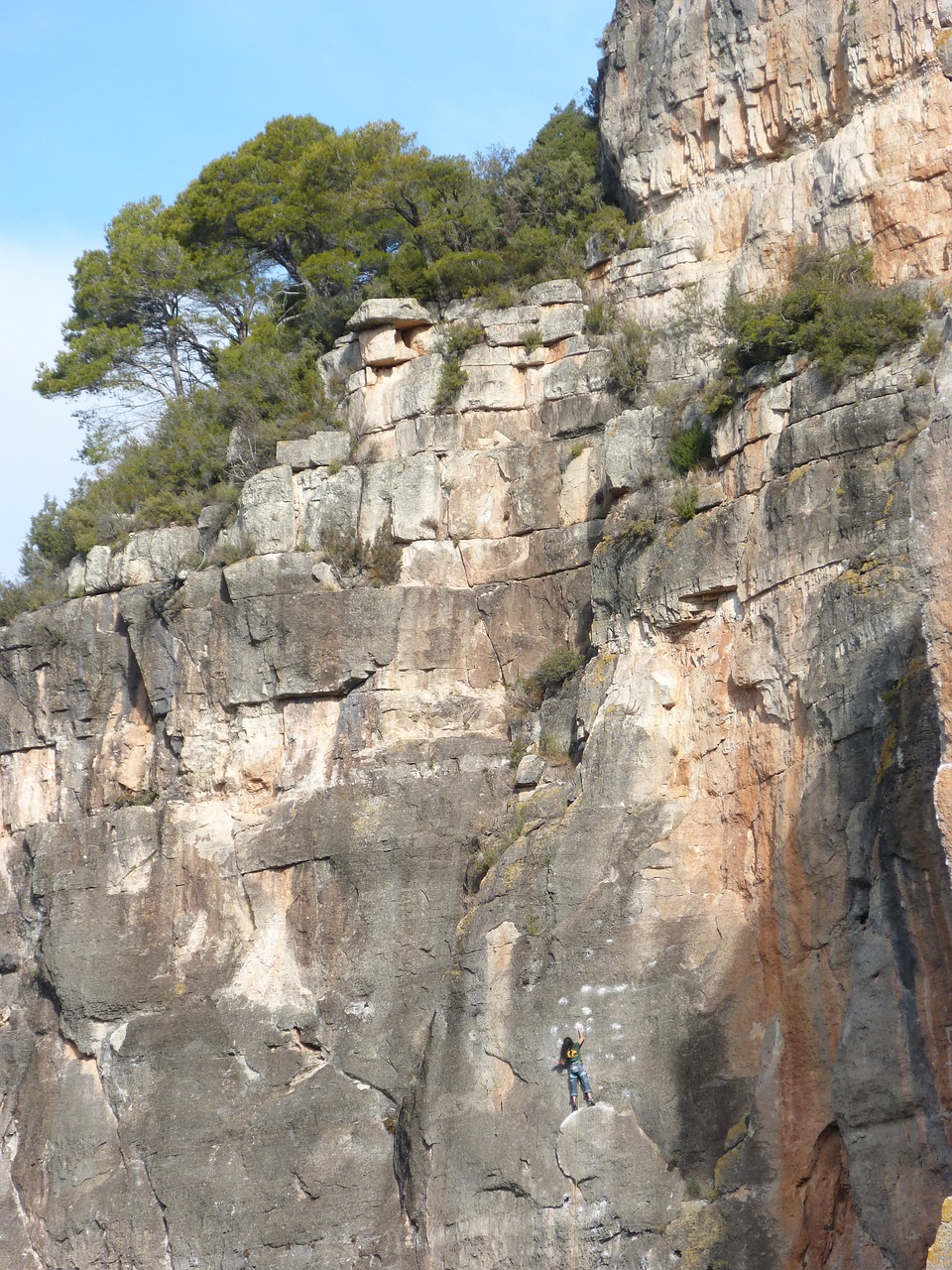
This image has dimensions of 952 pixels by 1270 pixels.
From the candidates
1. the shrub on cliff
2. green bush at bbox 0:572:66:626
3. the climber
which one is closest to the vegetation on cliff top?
green bush at bbox 0:572:66:626

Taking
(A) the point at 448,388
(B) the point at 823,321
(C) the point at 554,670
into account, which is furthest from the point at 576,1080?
(A) the point at 448,388

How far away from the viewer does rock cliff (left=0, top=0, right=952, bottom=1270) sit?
1880 centimetres

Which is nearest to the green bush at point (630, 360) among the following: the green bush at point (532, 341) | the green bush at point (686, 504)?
the green bush at point (532, 341)

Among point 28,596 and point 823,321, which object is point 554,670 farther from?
point 28,596

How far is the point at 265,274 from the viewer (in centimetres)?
3294

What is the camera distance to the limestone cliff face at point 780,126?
936 inches

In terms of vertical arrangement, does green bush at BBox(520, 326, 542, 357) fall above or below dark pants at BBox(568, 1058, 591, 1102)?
above

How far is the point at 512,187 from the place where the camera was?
29.5 metres

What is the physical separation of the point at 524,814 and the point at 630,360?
23.4 ft

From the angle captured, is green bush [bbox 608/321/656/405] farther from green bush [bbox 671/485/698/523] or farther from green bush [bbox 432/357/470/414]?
green bush [bbox 671/485/698/523]

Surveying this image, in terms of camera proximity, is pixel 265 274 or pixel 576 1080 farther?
pixel 265 274

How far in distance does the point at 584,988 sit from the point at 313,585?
7107 millimetres

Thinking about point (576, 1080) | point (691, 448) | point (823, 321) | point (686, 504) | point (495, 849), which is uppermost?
point (823, 321)

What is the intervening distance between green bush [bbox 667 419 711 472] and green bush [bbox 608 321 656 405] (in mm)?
2352
